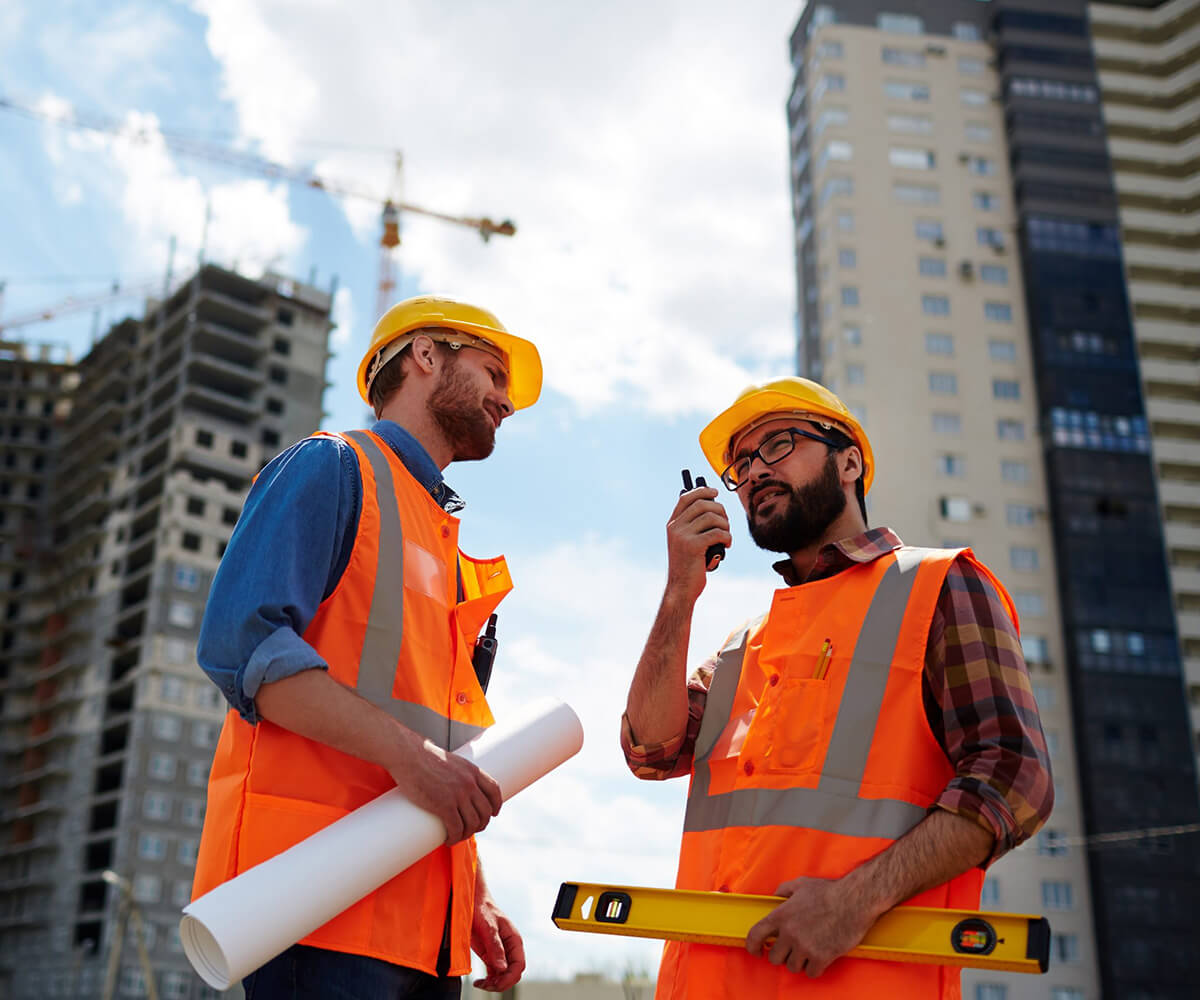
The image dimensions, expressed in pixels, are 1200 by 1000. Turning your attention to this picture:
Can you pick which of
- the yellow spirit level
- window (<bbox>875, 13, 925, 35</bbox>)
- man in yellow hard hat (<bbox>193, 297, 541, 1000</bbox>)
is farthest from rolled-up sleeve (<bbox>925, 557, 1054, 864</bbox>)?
window (<bbox>875, 13, 925, 35</bbox>)

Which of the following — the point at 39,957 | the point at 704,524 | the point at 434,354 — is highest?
the point at 39,957

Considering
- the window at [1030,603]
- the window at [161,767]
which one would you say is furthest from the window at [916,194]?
the window at [161,767]

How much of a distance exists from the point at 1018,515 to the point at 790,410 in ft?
201

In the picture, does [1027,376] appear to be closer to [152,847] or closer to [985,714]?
[152,847]

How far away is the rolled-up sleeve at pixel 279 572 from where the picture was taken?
297cm

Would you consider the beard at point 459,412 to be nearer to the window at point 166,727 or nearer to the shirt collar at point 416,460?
the shirt collar at point 416,460

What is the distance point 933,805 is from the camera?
3.19 metres

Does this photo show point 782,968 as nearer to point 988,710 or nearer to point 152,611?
point 988,710

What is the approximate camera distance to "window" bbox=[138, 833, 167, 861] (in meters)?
70.2

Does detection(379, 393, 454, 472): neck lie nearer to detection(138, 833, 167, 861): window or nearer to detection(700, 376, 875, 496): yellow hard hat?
detection(700, 376, 875, 496): yellow hard hat

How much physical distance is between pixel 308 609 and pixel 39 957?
82745 millimetres

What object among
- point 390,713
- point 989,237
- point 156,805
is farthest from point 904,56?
point 390,713

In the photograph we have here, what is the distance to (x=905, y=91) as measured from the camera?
69938 millimetres

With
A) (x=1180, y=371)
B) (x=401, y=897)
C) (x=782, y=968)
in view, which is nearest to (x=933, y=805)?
(x=782, y=968)
